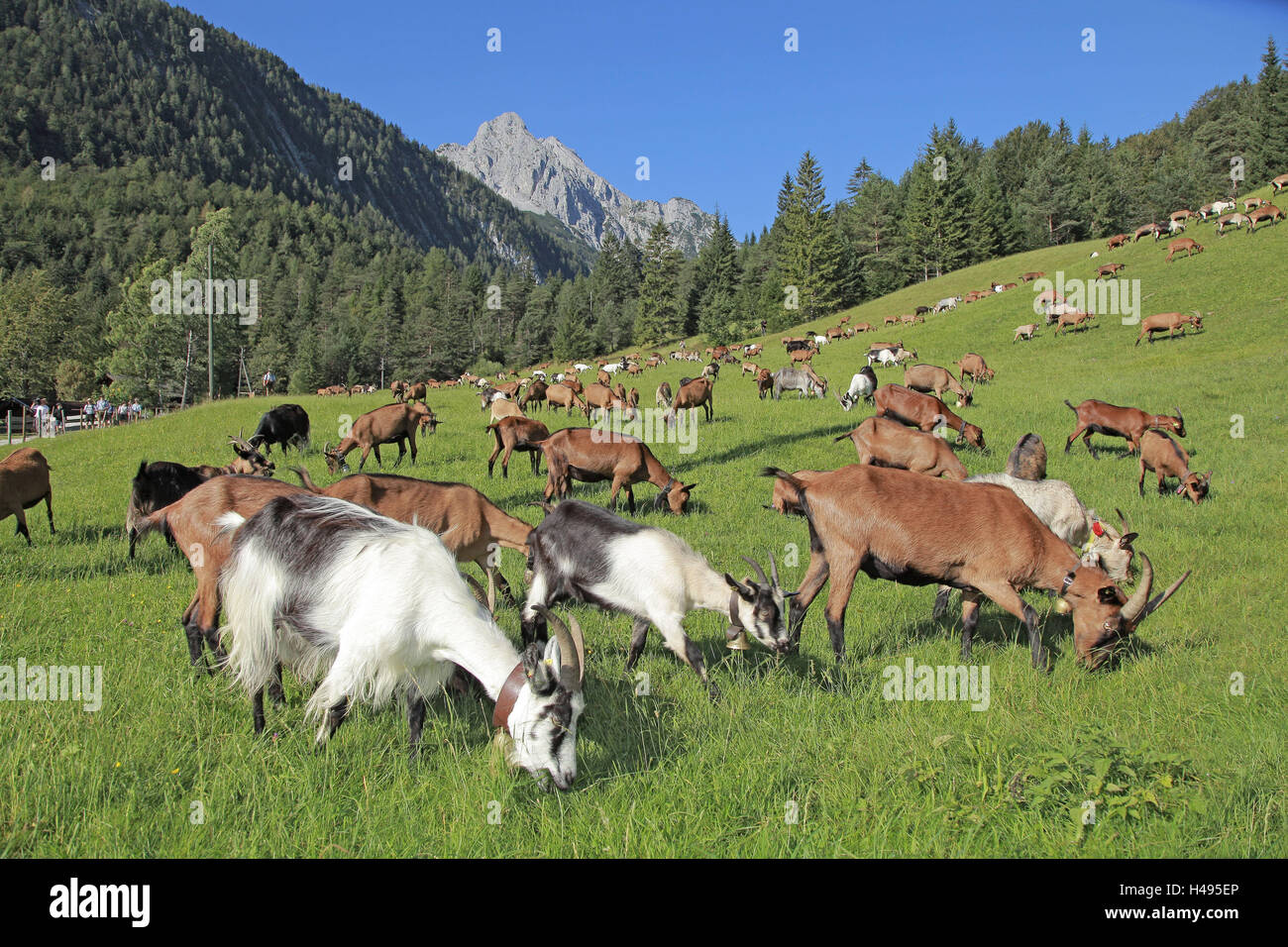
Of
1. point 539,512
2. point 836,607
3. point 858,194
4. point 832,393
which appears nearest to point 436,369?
point 858,194

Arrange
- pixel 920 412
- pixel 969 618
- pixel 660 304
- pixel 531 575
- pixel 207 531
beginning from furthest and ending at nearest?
pixel 660 304 < pixel 920 412 < pixel 531 575 < pixel 969 618 < pixel 207 531

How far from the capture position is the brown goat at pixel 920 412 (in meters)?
16.9

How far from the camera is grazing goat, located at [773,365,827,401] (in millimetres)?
29547

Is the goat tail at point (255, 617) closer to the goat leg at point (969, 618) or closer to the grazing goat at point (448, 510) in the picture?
the grazing goat at point (448, 510)

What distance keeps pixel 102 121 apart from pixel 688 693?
19975cm

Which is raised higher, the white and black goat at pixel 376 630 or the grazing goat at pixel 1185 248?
the grazing goat at pixel 1185 248

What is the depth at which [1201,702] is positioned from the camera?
543 centimetres

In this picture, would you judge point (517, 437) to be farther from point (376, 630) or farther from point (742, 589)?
point (376, 630)

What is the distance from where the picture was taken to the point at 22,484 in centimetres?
1154

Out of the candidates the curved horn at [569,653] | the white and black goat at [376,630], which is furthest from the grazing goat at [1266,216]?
the white and black goat at [376,630]

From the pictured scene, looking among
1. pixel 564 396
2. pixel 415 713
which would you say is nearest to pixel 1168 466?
pixel 415 713

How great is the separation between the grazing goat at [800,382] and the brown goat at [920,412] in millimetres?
9608

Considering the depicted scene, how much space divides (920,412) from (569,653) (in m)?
16.1
